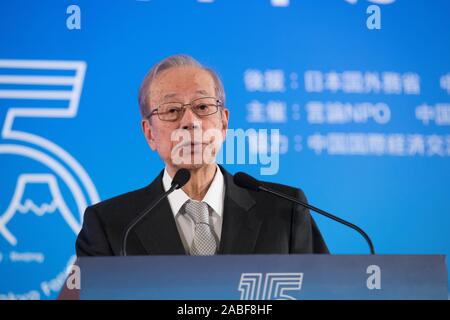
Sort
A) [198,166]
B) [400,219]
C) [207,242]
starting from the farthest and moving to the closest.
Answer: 1. [400,219]
2. [198,166]
3. [207,242]

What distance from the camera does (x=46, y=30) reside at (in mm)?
3066

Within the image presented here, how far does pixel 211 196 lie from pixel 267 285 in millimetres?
871

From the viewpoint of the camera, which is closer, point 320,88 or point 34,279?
point 34,279

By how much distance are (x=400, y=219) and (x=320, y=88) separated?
0.68 metres

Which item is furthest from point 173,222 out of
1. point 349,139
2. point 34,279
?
point 349,139

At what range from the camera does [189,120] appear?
290cm

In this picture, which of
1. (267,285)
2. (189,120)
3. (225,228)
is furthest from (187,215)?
(267,285)

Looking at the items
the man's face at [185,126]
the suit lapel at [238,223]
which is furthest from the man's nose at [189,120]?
the suit lapel at [238,223]

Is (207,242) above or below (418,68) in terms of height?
below

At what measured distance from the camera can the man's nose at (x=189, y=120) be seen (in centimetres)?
290

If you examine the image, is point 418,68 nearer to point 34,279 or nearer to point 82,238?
point 82,238

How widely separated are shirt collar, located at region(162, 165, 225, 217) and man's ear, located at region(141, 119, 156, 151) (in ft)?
0.54

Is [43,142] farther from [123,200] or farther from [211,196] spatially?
[211,196]

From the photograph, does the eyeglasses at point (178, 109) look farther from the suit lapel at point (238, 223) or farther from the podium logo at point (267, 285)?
the podium logo at point (267, 285)
